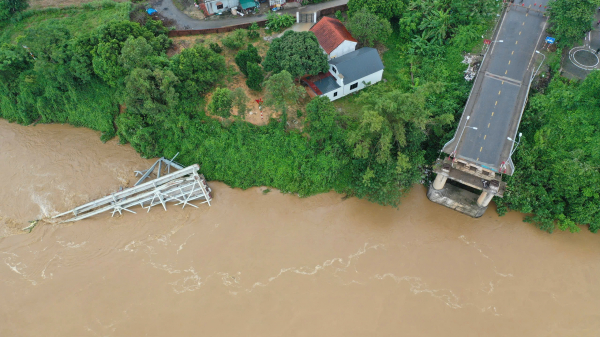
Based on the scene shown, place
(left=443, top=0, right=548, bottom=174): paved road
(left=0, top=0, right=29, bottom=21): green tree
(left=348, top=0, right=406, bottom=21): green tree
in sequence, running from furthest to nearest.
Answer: (left=0, top=0, right=29, bottom=21): green tree, (left=348, top=0, right=406, bottom=21): green tree, (left=443, top=0, right=548, bottom=174): paved road

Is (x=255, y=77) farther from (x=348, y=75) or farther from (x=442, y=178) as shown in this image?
(x=442, y=178)

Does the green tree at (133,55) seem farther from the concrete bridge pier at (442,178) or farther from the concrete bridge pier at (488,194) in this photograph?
the concrete bridge pier at (488,194)

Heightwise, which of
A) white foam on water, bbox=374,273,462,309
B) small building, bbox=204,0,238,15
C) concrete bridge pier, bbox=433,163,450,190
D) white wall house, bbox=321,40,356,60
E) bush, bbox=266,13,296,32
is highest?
small building, bbox=204,0,238,15

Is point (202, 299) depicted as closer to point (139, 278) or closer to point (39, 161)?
point (139, 278)

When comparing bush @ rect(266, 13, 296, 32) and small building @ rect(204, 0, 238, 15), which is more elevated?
small building @ rect(204, 0, 238, 15)

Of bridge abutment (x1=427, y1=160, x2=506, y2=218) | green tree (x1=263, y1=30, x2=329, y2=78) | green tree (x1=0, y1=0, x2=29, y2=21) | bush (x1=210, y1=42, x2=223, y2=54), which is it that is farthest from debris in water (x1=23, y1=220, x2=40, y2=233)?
bridge abutment (x1=427, y1=160, x2=506, y2=218)

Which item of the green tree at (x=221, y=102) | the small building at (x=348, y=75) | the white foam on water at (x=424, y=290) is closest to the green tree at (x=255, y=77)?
the green tree at (x=221, y=102)

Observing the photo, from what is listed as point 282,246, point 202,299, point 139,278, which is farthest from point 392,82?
point 139,278

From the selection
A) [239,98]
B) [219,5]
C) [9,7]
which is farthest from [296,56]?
[9,7]

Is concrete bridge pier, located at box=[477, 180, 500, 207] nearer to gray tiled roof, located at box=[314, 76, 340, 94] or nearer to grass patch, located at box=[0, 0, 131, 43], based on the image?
gray tiled roof, located at box=[314, 76, 340, 94]
